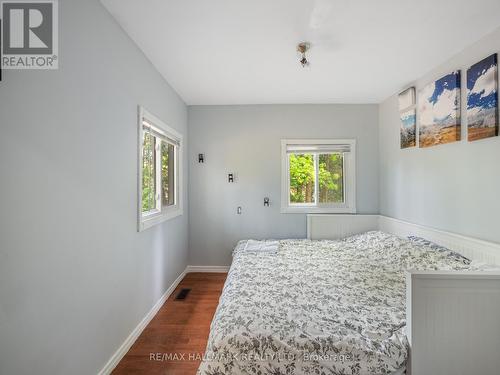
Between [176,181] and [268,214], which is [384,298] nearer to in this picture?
[268,214]

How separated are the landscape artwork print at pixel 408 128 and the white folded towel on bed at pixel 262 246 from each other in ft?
6.56

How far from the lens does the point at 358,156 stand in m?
3.68

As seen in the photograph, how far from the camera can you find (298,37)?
201 cm

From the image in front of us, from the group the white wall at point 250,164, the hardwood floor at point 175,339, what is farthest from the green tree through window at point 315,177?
the hardwood floor at point 175,339

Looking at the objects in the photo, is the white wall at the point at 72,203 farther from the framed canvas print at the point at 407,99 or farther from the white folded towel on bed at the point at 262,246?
the framed canvas print at the point at 407,99

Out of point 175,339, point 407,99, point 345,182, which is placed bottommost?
point 175,339

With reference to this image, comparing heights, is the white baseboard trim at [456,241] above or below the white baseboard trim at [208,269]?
above

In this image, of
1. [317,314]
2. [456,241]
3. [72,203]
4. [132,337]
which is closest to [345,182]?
[456,241]

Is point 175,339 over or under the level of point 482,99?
under

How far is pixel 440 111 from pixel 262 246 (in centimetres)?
233

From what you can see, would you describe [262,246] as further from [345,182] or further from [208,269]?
[345,182]

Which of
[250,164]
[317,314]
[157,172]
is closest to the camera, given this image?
[317,314]

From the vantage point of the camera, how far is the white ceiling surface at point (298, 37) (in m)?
1.68

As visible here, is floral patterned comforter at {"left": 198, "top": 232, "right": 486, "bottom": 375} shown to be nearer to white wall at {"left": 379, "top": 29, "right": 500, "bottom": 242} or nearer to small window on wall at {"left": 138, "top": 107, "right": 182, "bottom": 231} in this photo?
white wall at {"left": 379, "top": 29, "right": 500, "bottom": 242}
